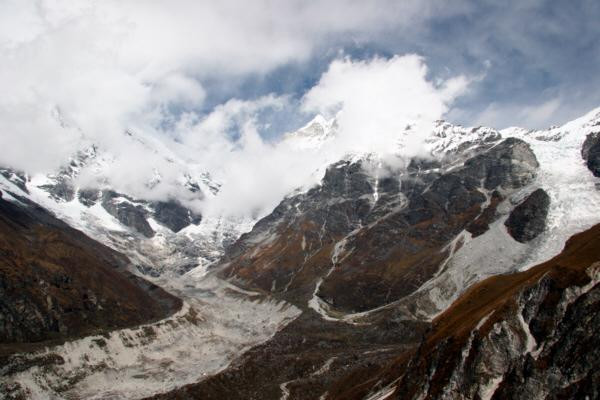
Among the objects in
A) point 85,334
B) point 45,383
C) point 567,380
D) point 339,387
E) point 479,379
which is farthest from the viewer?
point 85,334

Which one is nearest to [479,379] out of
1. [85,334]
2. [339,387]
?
[339,387]

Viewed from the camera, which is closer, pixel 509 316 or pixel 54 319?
pixel 509 316

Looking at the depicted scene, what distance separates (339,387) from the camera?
13762 cm

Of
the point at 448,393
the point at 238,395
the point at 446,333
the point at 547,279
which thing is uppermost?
the point at 547,279

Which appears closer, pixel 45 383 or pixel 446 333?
pixel 446 333

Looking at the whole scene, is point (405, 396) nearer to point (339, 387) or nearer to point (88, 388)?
point (339, 387)

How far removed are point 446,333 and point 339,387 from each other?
55.5 metres

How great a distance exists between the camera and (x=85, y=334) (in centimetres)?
19075

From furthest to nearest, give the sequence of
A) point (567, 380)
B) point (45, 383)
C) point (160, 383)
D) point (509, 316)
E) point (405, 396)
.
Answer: point (160, 383), point (45, 383), point (405, 396), point (509, 316), point (567, 380)

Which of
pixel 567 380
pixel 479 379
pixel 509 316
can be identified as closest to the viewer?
pixel 567 380

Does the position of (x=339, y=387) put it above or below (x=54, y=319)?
below

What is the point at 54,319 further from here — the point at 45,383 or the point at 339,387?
the point at 339,387

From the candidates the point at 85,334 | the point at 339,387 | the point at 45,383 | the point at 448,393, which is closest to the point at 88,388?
the point at 45,383

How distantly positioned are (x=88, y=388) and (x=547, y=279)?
13488 cm
